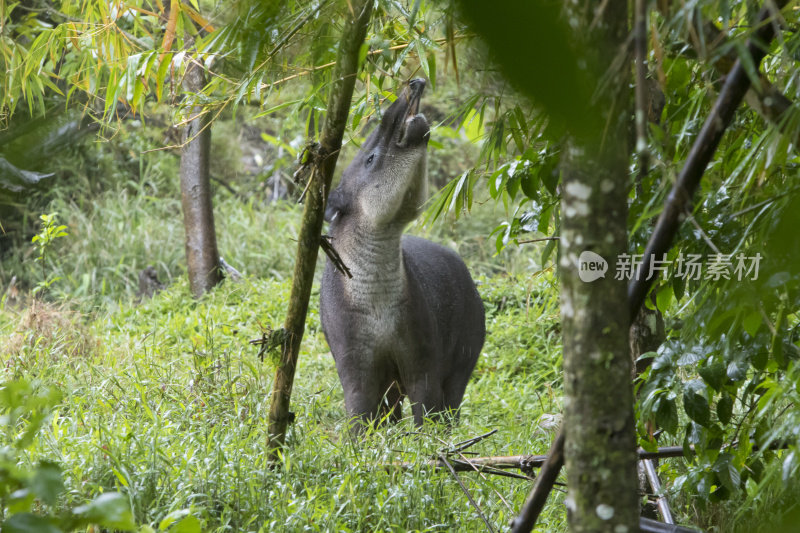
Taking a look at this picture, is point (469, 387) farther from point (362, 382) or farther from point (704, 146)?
point (704, 146)

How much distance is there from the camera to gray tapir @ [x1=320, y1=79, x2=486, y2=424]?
3725mm

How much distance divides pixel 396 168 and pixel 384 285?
0.52 m

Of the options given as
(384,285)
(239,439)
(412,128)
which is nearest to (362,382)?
(384,285)

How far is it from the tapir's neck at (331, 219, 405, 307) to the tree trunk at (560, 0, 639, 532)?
101 inches

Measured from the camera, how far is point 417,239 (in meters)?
4.69

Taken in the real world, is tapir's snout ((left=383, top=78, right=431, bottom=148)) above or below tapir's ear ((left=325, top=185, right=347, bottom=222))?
above

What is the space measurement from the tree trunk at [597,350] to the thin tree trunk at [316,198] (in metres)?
1.02

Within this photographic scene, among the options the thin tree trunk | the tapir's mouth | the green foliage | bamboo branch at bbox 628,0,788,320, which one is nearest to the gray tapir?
the tapir's mouth

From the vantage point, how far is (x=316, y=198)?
2385mm

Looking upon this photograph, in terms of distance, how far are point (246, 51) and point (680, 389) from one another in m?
1.35

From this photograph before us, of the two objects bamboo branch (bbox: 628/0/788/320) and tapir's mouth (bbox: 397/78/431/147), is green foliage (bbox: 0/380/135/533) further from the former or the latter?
tapir's mouth (bbox: 397/78/431/147)

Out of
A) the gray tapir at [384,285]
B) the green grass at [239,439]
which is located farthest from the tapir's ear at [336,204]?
the green grass at [239,439]

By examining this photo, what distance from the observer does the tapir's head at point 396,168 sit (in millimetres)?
3729

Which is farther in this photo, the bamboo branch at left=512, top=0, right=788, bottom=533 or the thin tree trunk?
the thin tree trunk
